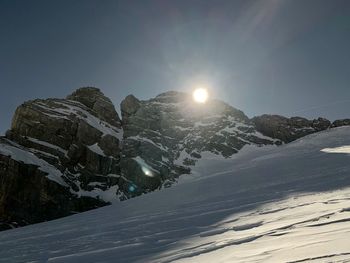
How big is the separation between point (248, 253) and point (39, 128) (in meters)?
67.0

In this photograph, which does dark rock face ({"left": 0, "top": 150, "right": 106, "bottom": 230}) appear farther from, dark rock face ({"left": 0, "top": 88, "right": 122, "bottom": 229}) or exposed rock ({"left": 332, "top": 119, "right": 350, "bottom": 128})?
exposed rock ({"left": 332, "top": 119, "right": 350, "bottom": 128})

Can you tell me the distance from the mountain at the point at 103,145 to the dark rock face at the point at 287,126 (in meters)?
0.22

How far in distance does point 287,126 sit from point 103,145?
133 ft

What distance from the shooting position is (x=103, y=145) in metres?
71.5

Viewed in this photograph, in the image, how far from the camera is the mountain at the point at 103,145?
59844 mm

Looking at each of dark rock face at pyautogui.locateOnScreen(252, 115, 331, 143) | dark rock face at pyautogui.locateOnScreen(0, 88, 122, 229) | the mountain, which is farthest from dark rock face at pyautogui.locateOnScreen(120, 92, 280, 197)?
dark rock face at pyautogui.locateOnScreen(0, 88, 122, 229)

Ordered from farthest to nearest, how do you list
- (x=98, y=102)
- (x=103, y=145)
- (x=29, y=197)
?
(x=98, y=102)
(x=103, y=145)
(x=29, y=197)

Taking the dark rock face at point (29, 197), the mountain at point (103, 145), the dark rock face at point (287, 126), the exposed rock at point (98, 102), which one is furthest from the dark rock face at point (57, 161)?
the dark rock face at point (287, 126)

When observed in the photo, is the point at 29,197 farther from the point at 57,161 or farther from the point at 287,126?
the point at 287,126

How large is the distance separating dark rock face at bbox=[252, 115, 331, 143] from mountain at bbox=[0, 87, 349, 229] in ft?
0.71

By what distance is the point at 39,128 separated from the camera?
6788 centimetres

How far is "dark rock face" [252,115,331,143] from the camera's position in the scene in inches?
3253

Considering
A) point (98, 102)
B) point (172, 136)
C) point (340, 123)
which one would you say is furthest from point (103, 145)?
point (340, 123)

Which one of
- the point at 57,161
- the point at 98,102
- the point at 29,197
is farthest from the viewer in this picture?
the point at 98,102
